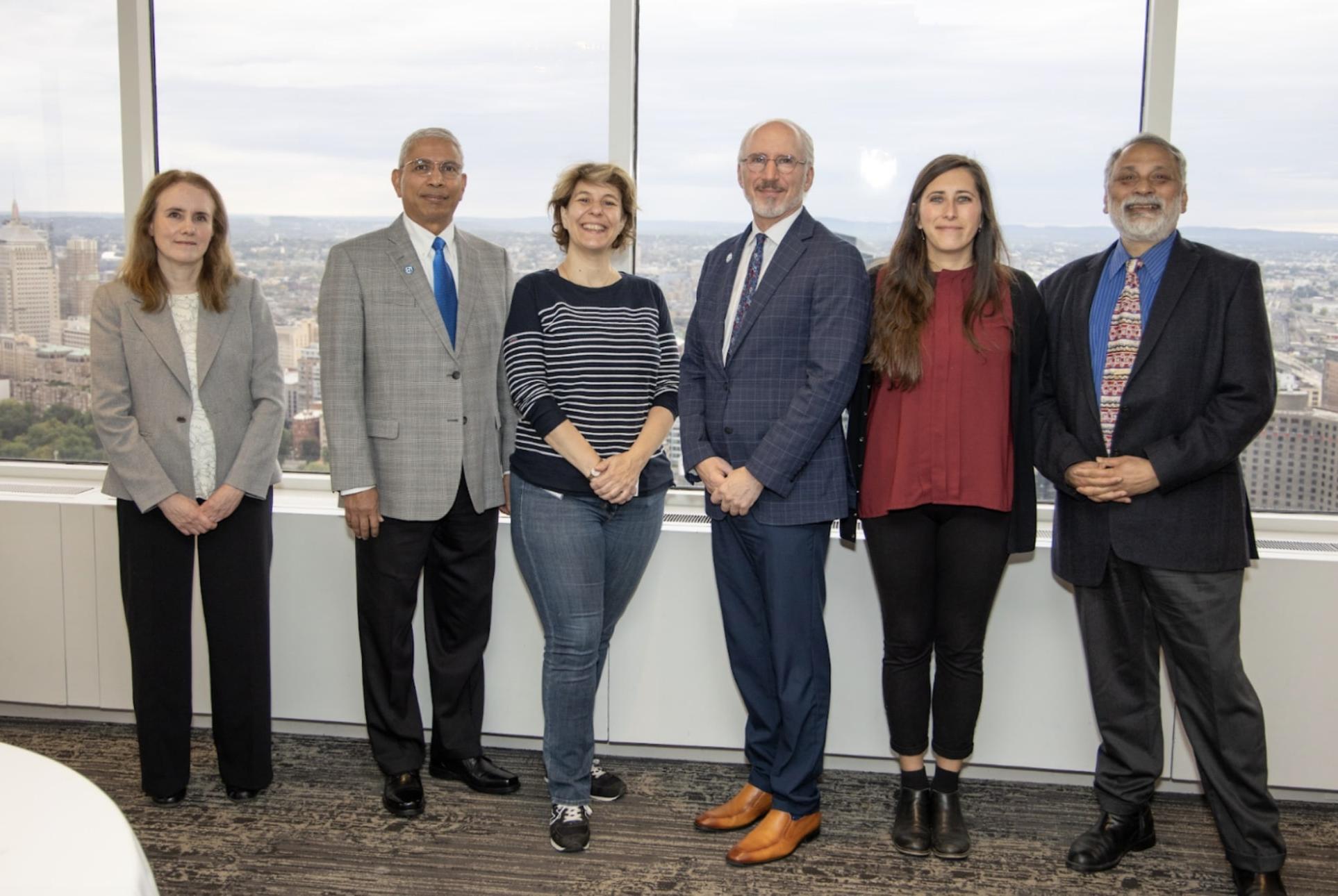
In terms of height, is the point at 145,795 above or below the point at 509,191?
below

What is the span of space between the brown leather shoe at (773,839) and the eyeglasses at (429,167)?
1.99 m

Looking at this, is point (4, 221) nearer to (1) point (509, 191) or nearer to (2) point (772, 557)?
(1) point (509, 191)

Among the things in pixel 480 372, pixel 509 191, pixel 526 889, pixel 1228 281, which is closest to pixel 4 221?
pixel 509 191

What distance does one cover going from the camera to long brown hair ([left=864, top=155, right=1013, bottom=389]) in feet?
9.02

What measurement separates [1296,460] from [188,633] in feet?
11.6

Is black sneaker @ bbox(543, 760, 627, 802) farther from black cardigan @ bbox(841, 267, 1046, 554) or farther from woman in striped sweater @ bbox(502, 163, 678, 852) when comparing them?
black cardigan @ bbox(841, 267, 1046, 554)

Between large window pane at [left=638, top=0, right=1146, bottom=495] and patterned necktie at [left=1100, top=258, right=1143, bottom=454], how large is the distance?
0.93m

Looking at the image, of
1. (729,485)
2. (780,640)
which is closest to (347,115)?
(729,485)

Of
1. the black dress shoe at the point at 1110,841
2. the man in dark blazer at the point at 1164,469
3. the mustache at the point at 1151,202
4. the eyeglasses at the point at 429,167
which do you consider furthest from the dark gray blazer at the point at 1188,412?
the eyeglasses at the point at 429,167

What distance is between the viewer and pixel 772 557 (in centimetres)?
284

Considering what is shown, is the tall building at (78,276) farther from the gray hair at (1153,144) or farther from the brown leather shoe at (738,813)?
the gray hair at (1153,144)

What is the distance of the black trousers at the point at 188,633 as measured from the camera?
10.3ft

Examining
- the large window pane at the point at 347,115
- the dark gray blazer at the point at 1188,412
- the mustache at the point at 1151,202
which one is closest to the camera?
the dark gray blazer at the point at 1188,412

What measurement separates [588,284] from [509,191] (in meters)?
1.09
